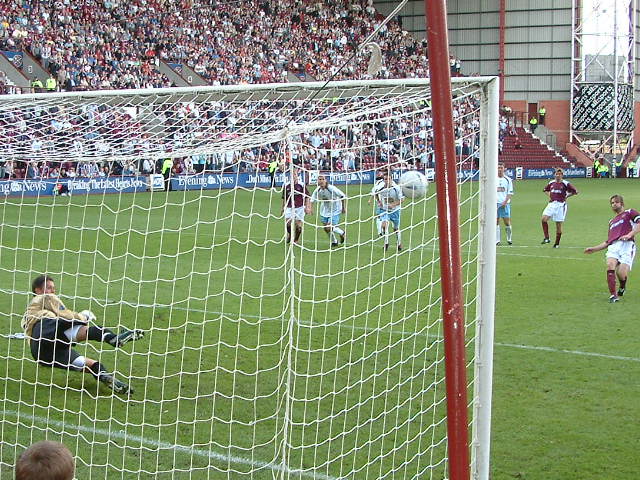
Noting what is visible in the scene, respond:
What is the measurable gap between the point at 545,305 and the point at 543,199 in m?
20.3

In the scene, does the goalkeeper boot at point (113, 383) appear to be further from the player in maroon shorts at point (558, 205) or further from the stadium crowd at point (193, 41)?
the stadium crowd at point (193, 41)

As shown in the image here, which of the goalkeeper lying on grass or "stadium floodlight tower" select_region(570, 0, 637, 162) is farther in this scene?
"stadium floodlight tower" select_region(570, 0, 637, 162)

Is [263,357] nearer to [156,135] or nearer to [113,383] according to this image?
[113,383]

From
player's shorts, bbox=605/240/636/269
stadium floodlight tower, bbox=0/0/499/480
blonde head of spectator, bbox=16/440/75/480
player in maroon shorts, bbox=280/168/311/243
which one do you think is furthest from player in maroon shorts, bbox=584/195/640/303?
blonde head of spectator, bbox=16/440/75/480

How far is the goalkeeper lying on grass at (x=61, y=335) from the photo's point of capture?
7746 mm

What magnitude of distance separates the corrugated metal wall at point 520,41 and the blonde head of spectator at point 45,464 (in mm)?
50162

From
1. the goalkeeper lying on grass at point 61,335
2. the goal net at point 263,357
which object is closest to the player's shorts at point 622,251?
the goal net at point 263,357

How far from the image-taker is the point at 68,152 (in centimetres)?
817

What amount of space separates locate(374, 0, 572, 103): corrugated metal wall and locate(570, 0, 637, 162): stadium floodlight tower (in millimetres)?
854

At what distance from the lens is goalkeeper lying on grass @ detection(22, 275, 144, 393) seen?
25.4 ft

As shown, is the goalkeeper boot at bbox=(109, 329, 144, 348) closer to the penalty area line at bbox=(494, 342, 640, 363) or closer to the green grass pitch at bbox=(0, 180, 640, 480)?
the green grass pitch at bbox=(0, 180, 640, 480)

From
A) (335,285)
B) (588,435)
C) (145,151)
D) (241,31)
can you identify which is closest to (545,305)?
(335,285)

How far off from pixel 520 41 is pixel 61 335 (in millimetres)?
48028

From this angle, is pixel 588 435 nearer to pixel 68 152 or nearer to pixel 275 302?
pixel 68 152
